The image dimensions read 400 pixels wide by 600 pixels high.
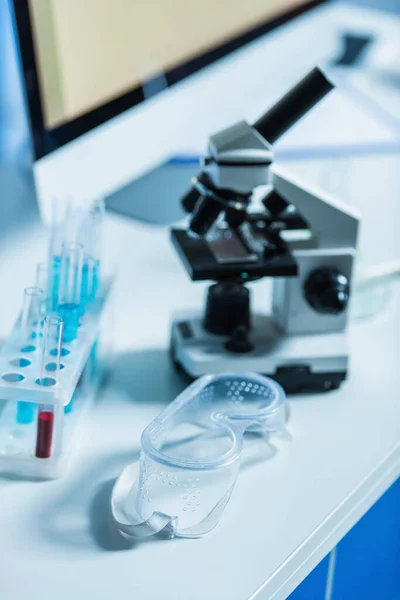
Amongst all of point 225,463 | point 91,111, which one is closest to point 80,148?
point 91,111

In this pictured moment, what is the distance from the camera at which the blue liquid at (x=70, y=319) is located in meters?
0.71

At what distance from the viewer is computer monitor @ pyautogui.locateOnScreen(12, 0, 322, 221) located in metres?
0.78

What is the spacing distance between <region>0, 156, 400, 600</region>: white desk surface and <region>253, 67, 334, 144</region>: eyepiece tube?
26 centimetres

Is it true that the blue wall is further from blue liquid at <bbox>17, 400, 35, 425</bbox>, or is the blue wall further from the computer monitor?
the computer monitor

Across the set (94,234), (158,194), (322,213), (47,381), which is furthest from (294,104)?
(158,194)

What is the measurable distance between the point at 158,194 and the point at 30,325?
1.55ft

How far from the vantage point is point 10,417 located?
2.35 ft

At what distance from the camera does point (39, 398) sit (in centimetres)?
64

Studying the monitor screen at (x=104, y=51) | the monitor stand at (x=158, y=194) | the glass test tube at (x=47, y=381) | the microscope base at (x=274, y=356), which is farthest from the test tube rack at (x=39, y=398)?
the monitor stand at (x=158, y=194)

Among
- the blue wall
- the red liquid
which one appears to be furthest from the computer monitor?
the blue wall

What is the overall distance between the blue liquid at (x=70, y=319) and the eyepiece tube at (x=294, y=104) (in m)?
0.23

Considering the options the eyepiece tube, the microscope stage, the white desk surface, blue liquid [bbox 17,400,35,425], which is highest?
the eyepiece tube

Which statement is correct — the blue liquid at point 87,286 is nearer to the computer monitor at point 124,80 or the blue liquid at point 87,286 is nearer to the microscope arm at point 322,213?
the computer monitor at point 124,80

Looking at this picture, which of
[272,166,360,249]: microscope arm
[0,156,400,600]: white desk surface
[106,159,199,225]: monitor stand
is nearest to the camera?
[0,156,400,600]: white desk surface
